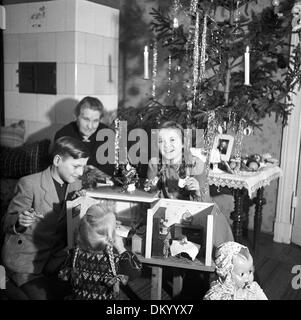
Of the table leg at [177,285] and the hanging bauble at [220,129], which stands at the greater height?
the hanging bauble at [220,129]

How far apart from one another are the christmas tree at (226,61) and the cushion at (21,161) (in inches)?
15.6

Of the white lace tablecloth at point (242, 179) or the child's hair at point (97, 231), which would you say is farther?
the white lace tablecloth at point (242, 179)

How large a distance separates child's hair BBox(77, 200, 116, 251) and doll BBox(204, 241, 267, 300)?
0.98ft

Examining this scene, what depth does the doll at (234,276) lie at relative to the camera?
110cm

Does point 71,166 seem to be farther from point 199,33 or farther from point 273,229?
point 273,229

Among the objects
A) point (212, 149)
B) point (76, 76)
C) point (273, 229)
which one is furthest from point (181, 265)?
point (76, 76)

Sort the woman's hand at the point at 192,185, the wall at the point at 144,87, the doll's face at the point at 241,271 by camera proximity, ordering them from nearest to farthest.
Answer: the doll's face at the point at 241,271, the woman's hand at the point at 192,185, the wall at the point at 144,87

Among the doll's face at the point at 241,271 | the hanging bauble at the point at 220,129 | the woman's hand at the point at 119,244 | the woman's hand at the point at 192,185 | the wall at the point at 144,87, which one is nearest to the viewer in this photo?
the doll's face at the point at 241,271

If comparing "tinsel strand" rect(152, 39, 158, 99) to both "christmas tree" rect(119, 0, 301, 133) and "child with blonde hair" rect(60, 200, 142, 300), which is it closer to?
"christmas tree" rect(119, 0, 301, 133)

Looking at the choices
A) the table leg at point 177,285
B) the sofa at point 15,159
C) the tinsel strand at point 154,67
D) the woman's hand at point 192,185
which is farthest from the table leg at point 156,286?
the tinsel strand at point 154,67

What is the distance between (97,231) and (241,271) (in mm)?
394

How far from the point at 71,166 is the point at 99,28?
73 cm

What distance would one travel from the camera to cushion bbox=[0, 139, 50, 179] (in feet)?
5.26

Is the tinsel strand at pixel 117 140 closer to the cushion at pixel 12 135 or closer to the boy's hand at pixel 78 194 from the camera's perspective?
the boy's hand at pixel 78 194
